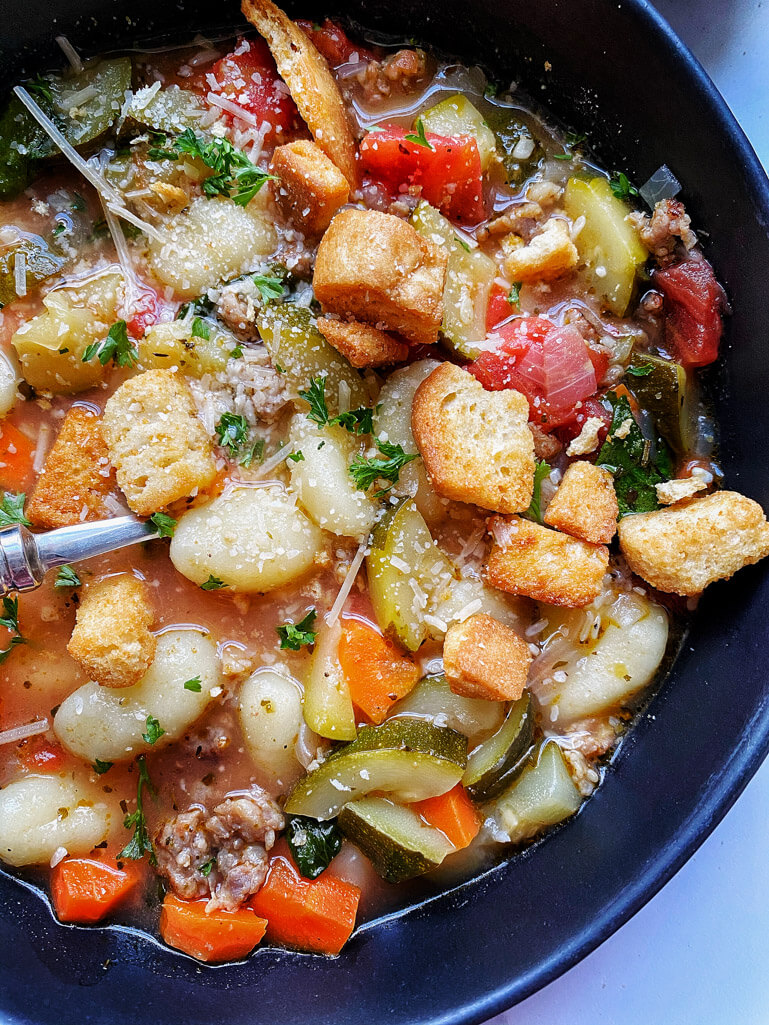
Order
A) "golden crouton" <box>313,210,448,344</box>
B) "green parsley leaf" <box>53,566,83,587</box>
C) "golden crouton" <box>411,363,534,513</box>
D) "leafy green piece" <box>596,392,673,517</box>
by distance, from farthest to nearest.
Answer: "leafy green piece" <box>596,392,673,517</box>
"green parsley leaf" <box>53,566,83,587</box>
"golden crouton" <box>411,363,534,513</box>
"golden crouton" <box>313,210,448,344</box>

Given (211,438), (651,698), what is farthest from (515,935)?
(211,438)

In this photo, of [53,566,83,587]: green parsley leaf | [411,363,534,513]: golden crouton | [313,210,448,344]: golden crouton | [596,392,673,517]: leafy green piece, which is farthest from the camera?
[596,392,673,517]: leafy green piece

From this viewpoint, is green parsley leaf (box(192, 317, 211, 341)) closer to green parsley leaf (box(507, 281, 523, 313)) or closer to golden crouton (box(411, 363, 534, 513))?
golden crouton (box(411, 363, 534, 513))

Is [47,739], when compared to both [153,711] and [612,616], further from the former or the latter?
[612,616]

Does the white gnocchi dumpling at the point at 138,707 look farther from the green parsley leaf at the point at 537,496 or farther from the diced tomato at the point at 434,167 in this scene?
the diced tomato at the point at 434,167

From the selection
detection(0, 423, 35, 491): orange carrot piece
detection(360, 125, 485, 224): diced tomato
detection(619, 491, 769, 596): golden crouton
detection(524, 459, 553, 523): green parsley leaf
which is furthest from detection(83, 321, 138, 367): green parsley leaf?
detection(619, 491, 769, 596): golden crouton

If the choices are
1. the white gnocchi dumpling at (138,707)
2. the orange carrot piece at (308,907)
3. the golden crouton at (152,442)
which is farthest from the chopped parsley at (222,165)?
the orange carrot piece at (308,907)
